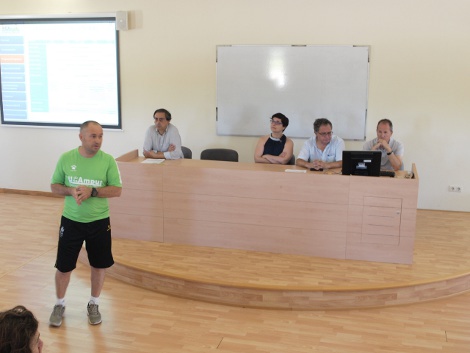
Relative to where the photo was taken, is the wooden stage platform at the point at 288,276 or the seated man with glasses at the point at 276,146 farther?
the seated man with glasses at the point at 276,146

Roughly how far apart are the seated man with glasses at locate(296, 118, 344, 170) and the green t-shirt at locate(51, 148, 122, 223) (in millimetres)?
2109

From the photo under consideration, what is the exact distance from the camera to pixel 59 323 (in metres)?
4.02

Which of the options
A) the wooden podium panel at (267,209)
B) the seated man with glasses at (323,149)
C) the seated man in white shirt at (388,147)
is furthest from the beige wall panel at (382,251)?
the seated man in white shirt at (388,147)

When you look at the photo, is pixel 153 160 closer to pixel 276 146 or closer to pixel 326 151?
pixel 276 146

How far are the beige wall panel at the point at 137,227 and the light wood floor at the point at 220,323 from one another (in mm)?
554

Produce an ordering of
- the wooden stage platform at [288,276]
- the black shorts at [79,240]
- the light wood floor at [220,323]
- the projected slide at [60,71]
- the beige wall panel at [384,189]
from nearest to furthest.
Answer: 1. the light wood floor at [220,323]
2. the black shorts at [79,240]
3. the wooden stage platform at [288,276]
4. the beige wall panel at [384,189]
5. the projected slide at [60,71]

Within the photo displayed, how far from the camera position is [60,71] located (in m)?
7.33

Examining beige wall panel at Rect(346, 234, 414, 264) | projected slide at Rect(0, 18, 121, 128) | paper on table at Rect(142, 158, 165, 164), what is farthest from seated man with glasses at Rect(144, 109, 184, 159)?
beige wall panel at Rect(346, 234, 414, 264)

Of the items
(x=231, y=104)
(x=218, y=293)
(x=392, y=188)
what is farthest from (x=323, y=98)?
(x=218, y=293)

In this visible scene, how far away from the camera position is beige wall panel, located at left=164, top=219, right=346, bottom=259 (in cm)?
496

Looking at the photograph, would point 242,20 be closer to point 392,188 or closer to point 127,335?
point 392,188

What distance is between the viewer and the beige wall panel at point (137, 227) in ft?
17.5

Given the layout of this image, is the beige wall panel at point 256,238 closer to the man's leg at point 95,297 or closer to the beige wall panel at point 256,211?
the beige wall panel at point 256,211

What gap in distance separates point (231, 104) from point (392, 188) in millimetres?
2828
